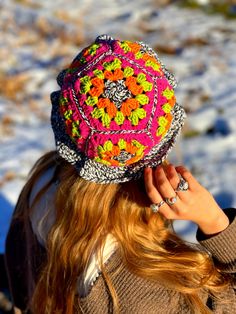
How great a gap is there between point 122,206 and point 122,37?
332cm

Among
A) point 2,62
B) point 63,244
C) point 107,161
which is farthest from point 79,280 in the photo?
point 2,62

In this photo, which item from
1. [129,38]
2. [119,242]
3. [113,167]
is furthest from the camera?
[129,38]

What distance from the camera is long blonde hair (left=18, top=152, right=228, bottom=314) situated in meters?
1.53

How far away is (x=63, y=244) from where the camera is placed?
1.63 meters

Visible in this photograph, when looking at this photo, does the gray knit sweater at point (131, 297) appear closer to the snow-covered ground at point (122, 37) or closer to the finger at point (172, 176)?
the finger at point (172, 176)

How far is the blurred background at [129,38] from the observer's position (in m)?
3.09

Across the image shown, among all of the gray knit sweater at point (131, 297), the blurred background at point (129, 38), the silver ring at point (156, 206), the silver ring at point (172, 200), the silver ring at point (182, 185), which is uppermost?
the silver ring at point (182, 185)

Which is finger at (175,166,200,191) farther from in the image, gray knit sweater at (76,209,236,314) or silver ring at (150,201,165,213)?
gray knit sweater at (76,209,236,314)

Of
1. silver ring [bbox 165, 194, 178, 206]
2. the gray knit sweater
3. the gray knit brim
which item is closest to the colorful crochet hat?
the gray knit brim

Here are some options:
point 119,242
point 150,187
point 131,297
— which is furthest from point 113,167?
point 131,297

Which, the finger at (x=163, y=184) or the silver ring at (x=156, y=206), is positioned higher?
the finger at (x=163, y=184)

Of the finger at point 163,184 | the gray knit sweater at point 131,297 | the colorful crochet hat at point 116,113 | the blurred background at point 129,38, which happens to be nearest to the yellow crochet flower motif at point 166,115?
the colorful crochet hat at point 116,113

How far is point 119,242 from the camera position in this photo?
157 cm

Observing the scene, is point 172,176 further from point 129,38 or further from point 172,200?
point 129,38
